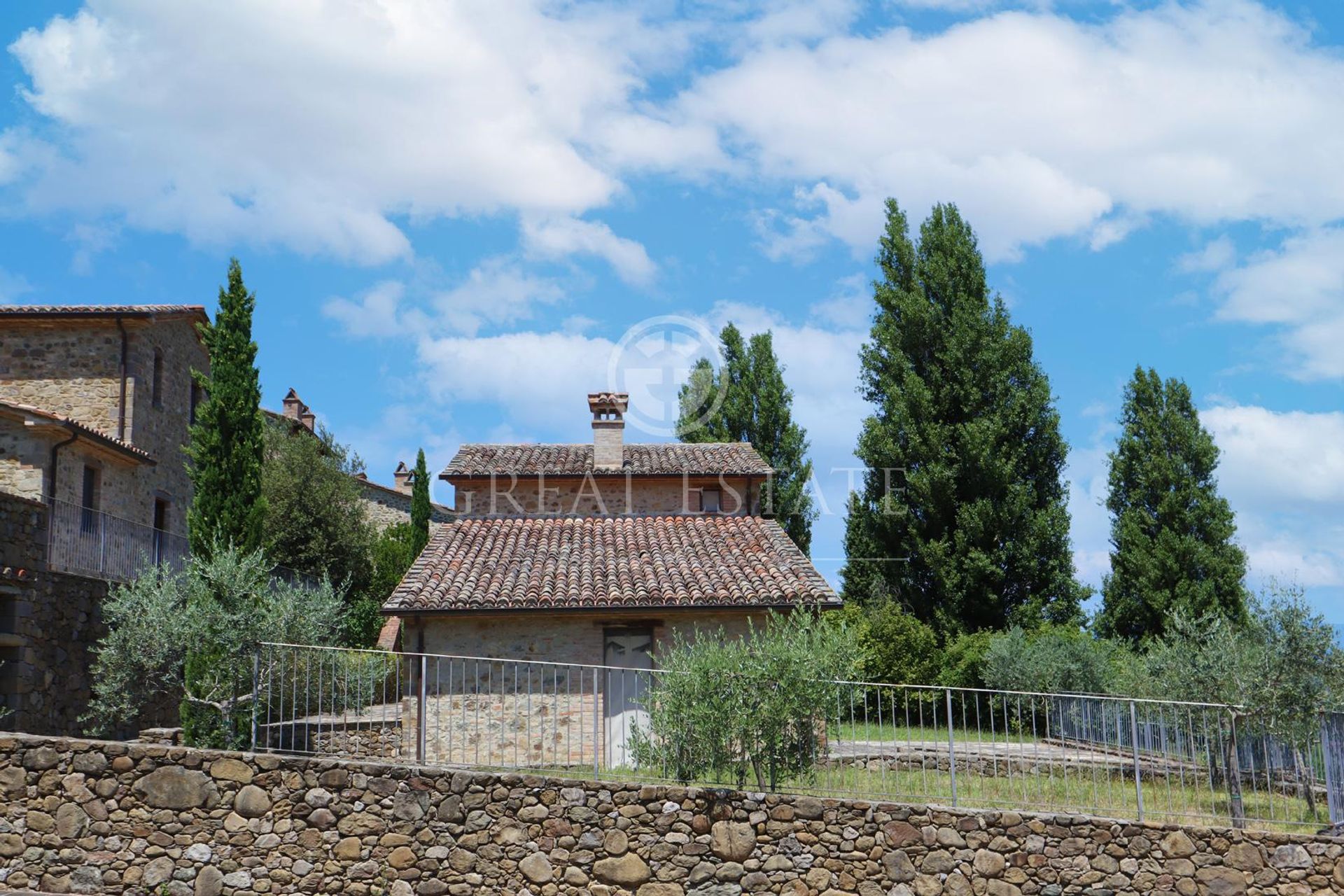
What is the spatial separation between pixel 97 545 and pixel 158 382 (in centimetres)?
733

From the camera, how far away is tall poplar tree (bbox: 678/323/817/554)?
32.6 m

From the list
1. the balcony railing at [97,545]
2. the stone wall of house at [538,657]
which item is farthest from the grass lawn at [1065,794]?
the balcony railing at [97,545]

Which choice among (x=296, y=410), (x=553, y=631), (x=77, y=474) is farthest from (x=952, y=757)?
(x=296, y=410)

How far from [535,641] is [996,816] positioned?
25.4 feet

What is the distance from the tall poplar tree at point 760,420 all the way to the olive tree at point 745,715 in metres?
20.3

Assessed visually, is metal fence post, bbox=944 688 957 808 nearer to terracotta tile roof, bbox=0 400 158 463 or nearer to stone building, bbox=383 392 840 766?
stone building, bbox=383 392 840 766

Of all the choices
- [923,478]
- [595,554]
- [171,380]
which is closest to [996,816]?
[595,554]

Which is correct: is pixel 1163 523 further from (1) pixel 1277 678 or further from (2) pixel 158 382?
(2) pixel 158 382

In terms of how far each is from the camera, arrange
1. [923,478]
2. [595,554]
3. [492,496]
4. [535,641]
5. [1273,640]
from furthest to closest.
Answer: [923,478]
[492,496]
[595,554]
[535,641]
[1273,640]

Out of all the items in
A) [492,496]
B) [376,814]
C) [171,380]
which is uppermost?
[171,380]

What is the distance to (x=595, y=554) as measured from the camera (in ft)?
62.4

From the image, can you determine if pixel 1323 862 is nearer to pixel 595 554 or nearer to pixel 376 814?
pixel 376 814

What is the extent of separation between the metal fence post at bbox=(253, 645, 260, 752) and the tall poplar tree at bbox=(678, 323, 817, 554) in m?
21.1

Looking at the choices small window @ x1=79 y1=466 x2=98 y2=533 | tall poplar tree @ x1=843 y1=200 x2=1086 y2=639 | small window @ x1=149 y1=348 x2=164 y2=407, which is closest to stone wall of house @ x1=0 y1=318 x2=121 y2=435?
small window @ x1=149 y1=348 x2=164 y2=407
